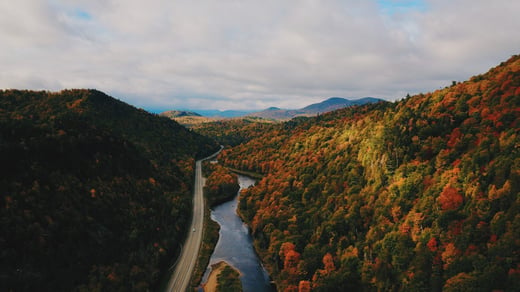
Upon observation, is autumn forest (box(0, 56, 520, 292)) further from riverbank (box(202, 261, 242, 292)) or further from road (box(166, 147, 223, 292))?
riverbank (box(202, 261, 242, 292))

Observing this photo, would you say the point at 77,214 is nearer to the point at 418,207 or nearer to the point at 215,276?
the point at 215,276

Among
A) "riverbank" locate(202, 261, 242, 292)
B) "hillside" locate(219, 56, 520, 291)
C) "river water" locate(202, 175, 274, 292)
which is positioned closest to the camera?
"hillside" locate(219, 56, 520, 291)

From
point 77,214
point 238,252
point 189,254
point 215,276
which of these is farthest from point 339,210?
point 77,214

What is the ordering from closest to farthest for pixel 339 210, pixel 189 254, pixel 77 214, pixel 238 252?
pixel 77 214 → pixel 339 210 → pixel 189 254 → pixel 238 252

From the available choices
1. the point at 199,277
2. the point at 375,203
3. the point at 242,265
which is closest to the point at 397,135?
the point at 375,203

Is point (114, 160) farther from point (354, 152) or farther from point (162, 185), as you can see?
point (354, 152)

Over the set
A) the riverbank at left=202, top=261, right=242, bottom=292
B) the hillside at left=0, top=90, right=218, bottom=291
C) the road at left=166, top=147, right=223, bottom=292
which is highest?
the hillside at left=0, top=90, right=218, bottom=291

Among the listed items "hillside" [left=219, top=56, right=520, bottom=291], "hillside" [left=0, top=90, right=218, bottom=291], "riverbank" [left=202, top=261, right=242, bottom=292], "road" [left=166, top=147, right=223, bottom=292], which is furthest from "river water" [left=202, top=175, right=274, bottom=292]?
"hillside" [left=0, top=90, right=218, bottom=291]
